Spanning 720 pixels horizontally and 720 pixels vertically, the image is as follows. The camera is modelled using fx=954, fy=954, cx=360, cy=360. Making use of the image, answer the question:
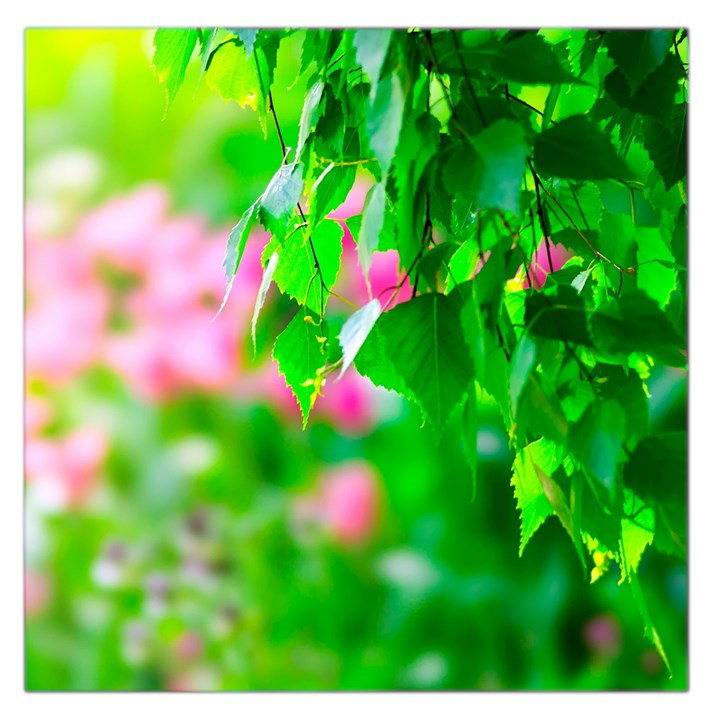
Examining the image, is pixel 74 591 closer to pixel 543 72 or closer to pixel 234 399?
pixel 234 399

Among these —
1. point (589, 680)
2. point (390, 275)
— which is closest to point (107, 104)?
point (390, 275)

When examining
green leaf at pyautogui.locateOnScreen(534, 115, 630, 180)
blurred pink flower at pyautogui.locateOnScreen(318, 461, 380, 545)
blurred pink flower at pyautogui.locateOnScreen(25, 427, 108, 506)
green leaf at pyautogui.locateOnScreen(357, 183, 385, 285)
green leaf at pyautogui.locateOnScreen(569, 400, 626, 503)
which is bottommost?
blurred pink flower at pyautogui.locateOnScreen(318, 461, 380, 545)

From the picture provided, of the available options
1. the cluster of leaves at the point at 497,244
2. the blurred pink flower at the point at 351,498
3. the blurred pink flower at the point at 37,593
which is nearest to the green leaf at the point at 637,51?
the cluster of leaves at the point at 497,244

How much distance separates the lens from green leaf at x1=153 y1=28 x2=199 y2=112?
33cm

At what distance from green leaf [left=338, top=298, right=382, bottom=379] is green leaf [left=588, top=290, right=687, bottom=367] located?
0.06 meters

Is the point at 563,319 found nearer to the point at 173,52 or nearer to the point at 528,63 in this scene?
the point at 528,63

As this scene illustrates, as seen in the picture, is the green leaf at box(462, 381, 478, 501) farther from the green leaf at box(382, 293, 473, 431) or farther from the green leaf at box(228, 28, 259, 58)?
the green leaf at box(228, 28, 259, 58)

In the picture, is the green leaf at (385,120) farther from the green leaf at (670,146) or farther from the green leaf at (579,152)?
the green leaf at (670,146)

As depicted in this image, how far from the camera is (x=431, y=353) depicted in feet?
0.81

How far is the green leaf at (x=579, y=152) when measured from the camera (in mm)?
245

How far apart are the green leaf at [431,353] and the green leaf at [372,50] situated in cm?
6

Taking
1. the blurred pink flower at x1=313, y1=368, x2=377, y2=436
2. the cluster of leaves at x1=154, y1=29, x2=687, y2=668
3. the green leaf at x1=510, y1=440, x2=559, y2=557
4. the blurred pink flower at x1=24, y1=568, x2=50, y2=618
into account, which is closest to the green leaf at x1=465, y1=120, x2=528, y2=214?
the cluster of leaves at x1=154, y1=29, x2=687, y2=668

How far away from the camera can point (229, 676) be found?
92cm

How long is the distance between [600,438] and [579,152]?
75 mm
